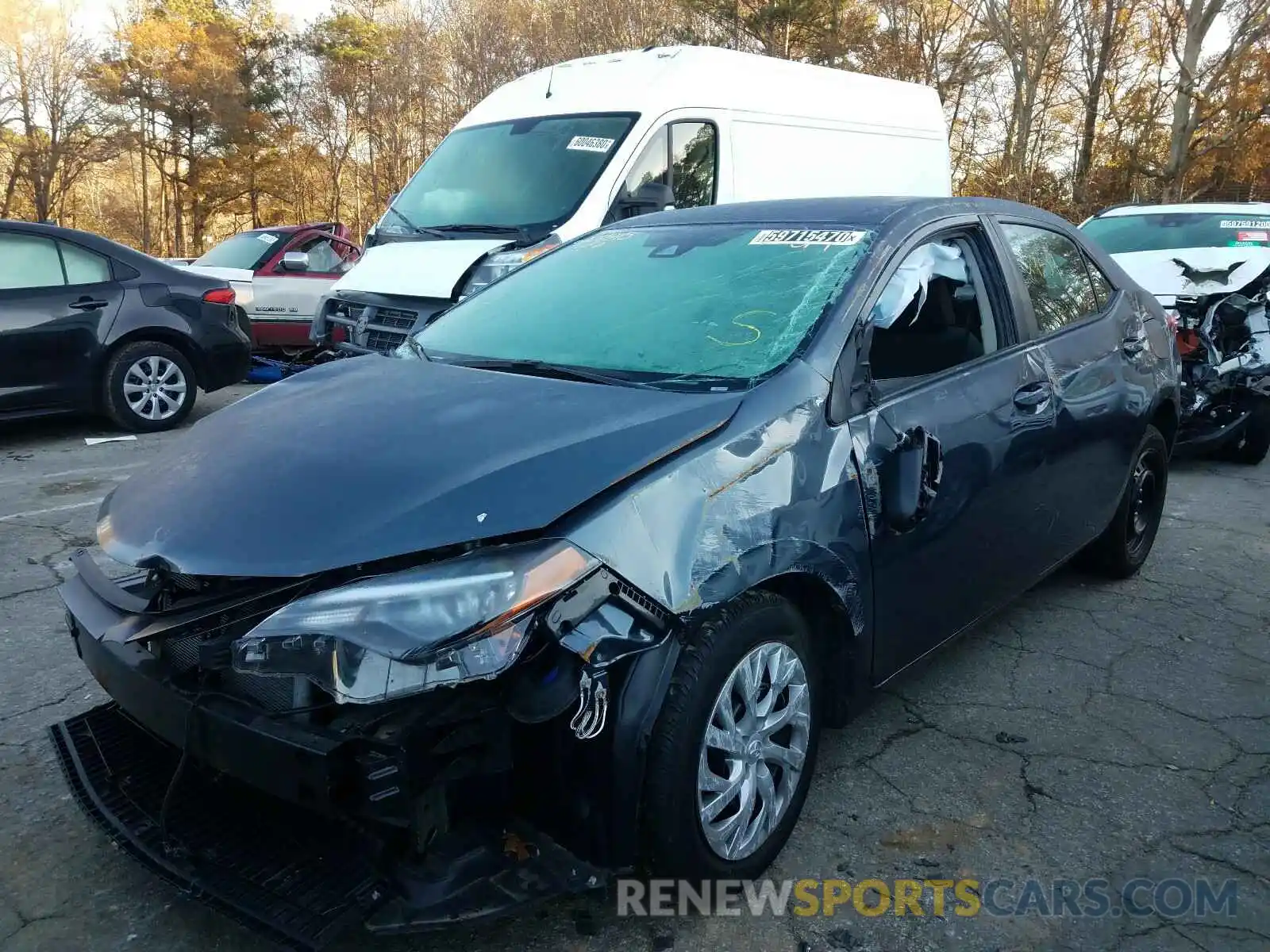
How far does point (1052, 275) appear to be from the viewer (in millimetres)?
3818

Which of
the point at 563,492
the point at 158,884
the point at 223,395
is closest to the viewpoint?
the point at 563,492

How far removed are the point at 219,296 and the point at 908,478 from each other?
22.2 ft

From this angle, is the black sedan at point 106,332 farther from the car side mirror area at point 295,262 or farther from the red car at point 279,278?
the red car at point 279,278

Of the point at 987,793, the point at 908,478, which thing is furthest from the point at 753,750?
the point at 987,793

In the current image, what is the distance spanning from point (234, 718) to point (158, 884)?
29.6 inches

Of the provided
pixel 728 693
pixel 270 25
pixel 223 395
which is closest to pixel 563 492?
pixel 728 693

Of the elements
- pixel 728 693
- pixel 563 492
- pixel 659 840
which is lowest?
pixel 659 840

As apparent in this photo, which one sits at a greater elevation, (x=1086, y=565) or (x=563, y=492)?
(x=563, y=492)

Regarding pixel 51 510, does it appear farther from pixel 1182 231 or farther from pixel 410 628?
pixel 1182 231

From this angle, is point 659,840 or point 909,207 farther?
point 909,207

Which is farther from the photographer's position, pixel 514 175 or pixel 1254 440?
pixel 514 175

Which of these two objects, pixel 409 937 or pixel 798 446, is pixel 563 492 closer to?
pixel 798 446

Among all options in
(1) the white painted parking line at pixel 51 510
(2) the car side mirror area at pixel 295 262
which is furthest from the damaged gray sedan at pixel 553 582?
(2) the car side mirror area at pixel 295 262

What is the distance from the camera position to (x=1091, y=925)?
234cm
